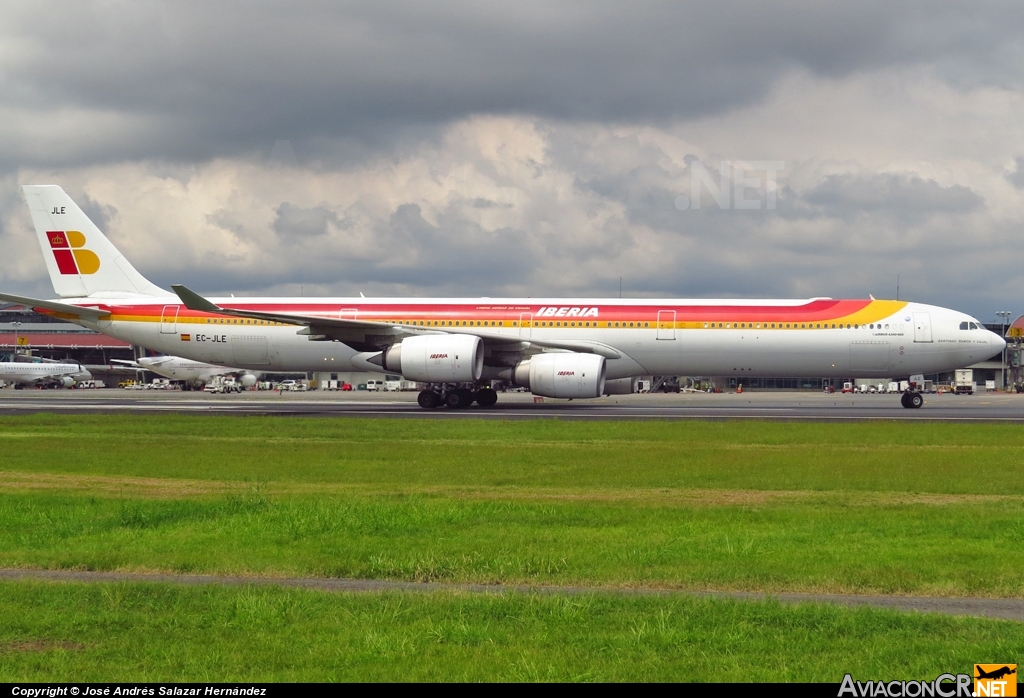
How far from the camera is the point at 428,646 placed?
6.97m

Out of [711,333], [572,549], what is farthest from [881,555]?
[711,333]

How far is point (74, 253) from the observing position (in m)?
42.9

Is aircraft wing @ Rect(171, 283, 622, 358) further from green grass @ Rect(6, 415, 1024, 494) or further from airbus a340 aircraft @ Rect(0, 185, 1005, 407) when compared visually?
green grass @ Rect(6, 415, 1024, 494)

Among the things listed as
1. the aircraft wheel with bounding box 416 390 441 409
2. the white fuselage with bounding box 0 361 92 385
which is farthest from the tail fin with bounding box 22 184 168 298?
the white fuselage with bounding box 0 361 92 385

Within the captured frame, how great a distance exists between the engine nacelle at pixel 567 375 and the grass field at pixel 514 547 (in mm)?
Answer: 11348

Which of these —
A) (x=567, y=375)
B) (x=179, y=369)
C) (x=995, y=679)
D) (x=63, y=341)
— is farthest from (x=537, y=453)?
(x=63, y=341)

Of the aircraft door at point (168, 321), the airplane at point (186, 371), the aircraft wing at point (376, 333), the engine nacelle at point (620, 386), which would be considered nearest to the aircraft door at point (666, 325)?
the aircraft wing at point (376, 333)

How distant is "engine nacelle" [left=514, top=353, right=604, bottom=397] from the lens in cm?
3569

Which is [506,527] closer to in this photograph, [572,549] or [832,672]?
[572,549]

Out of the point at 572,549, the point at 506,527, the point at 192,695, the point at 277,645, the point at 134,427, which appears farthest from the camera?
the point at 134,427

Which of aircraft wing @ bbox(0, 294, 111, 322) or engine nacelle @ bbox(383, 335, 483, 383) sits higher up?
aircraft wing @ bbox(0, 294, 111, 322)

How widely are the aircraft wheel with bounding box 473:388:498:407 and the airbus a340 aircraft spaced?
0.13ft

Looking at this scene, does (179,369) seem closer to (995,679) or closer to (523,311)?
(523,311)

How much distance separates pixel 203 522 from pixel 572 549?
15.9 ft
